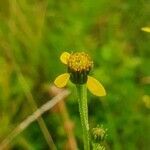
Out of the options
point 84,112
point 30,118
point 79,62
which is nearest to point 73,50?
point 30,118

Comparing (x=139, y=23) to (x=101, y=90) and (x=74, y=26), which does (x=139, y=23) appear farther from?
(x=101, y=90)

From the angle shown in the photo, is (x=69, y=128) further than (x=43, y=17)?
No

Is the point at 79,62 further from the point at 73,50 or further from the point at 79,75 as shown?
the point at 73,50

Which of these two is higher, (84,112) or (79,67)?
(79,67)

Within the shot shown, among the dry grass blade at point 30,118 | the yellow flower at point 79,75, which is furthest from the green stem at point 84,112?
the dry grass blade at point 30,118

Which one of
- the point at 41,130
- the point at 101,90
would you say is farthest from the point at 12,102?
the point at 101,90

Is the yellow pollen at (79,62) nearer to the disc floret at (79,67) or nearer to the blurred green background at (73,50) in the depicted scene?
the disc floret at (79,67)
